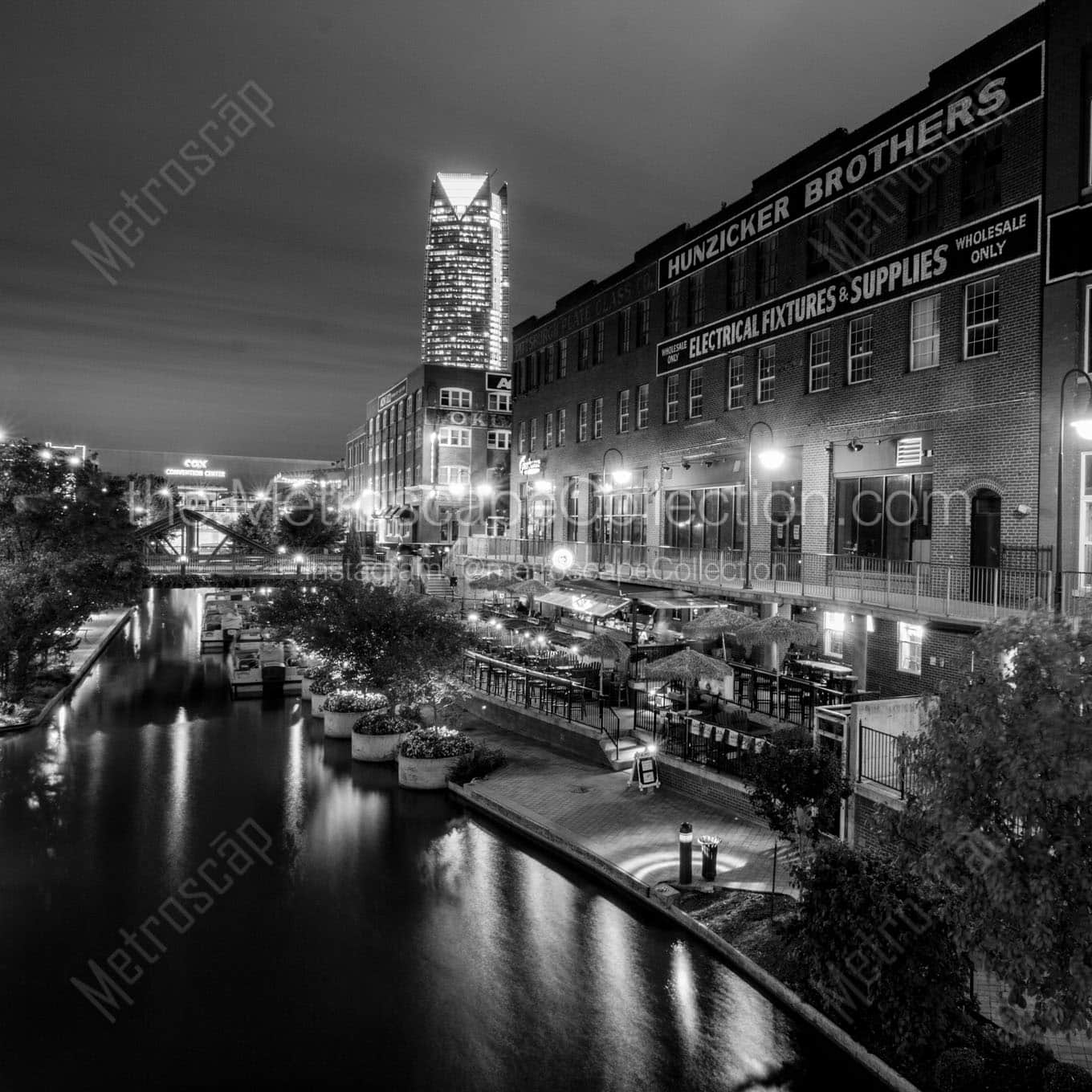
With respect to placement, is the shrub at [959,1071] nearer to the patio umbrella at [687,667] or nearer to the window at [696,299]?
the patio umbrella at [687,667]

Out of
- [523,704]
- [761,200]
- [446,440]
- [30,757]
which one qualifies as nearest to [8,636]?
[30,757]

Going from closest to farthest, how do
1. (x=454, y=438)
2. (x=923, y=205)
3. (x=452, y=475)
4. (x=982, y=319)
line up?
(x=982, y=319)
(x=923, y=205)
(x=452, y=475)
(x=454, y=438)

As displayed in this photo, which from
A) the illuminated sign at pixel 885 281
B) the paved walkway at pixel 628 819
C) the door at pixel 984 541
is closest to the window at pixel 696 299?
the illuminated sign at pixel 885 281

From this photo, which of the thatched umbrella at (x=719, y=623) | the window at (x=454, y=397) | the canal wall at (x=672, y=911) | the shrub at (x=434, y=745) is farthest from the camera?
the window at (x=454, y=397)

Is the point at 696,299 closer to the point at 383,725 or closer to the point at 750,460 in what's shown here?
the point at 750,460

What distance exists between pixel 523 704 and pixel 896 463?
12.6m

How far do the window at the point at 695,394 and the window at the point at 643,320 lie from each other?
4002 millimetres

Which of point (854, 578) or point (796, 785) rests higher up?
point (854, 578)

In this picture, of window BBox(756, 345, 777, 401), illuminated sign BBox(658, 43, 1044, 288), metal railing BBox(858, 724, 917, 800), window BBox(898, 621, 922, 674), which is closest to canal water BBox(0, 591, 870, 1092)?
metal railing BBox(858, 724, 917, 800)

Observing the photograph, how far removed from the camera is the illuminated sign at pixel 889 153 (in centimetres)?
1964

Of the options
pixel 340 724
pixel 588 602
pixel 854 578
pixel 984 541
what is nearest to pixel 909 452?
pixel 984 541

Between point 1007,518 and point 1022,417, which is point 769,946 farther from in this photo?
point 1022,417

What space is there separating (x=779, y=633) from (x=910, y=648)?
3.64 metres

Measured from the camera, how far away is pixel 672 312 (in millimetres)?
34125
